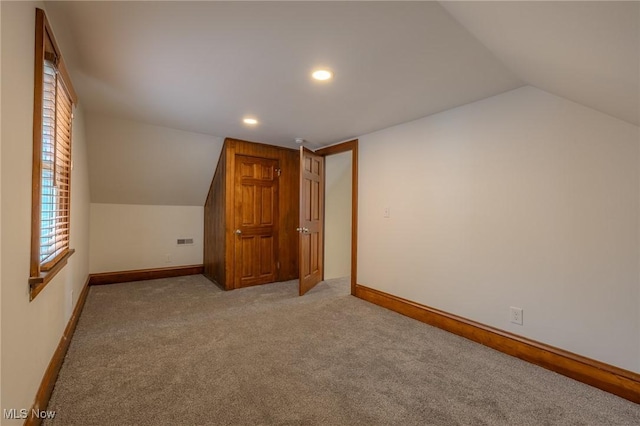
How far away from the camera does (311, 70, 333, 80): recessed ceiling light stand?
2105 mm

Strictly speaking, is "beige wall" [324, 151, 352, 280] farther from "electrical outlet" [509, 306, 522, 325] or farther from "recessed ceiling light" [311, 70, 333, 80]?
"electrical outlet" [509, 306, 522, 325]

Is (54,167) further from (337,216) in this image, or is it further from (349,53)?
(337,216)

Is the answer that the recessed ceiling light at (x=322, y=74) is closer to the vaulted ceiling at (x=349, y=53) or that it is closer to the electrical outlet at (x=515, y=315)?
the vaulted ceiling at (x=349, y=53)

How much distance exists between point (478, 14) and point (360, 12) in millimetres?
562

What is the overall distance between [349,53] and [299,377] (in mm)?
2144

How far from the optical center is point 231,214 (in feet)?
13.5

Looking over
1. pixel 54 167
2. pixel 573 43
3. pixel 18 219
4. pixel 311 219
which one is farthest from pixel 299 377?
pixel 311 219

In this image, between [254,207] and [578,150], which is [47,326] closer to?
[254,207]

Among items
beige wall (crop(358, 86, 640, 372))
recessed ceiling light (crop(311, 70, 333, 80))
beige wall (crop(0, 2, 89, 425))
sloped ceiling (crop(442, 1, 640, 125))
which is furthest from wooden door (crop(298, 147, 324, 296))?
beige wall (crop(0, 2, 89, 425))

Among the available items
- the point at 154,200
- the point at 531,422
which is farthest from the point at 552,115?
the point at 154,200

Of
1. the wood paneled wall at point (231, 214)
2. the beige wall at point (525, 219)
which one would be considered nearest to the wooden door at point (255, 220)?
the wood paneled wall at point (231, 214)

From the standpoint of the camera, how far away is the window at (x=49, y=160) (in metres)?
1.40

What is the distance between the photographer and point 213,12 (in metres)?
1.49

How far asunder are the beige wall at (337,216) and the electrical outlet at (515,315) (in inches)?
120
